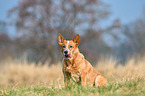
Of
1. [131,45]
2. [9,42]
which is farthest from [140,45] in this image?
[9,42]

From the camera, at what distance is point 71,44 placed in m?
3.88

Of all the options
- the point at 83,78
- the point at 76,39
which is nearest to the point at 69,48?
the point at 76,39

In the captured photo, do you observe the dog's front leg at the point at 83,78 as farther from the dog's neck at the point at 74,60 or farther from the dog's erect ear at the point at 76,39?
the dog's erect ear at the point at 76,39

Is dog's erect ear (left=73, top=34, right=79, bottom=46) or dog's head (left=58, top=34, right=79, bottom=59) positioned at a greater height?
dog's erect ear (left=73, top=34, right=79, bottom=46)

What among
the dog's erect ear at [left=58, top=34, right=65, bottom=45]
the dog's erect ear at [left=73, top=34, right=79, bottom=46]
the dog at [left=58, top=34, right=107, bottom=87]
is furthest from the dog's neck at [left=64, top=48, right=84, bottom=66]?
the dog's erect ear at [left=58, top=34, right=65, bottom=45]

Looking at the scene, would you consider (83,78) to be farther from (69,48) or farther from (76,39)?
(76,39)

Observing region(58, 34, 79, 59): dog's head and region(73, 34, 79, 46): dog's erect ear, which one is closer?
region(58, 34, 79, 59): dog's head

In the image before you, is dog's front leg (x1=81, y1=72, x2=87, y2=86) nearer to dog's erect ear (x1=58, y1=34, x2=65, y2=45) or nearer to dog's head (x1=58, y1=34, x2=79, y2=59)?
dog's head (x1=58, y1=34, x2=79, y2=59)

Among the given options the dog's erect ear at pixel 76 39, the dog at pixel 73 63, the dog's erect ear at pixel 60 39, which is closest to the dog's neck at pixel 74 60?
the dog at pixel 73 63

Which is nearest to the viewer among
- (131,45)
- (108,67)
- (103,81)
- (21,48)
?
(103,81)

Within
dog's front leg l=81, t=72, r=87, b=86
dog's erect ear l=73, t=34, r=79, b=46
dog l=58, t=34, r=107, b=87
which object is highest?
dog's erect ear l=73, t=34, r=79, b=46

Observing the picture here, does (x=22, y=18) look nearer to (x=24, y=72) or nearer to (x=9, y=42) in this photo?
(x=9, y=42)

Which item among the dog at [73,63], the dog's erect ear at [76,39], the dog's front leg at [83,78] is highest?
the dog's erect ear at [76,39]

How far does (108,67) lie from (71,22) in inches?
347
